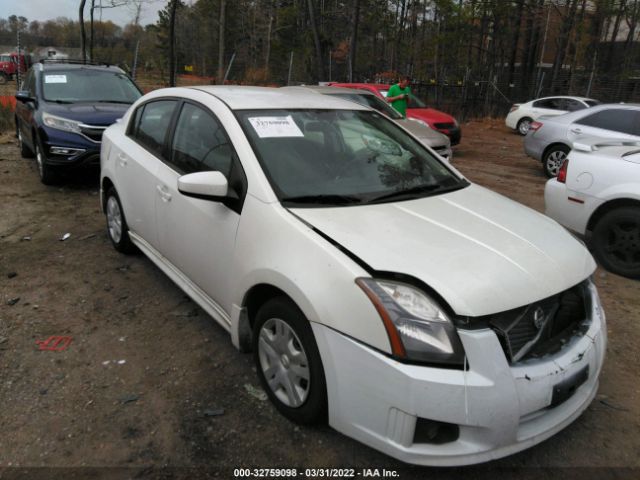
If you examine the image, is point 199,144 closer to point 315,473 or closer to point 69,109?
point 315,473

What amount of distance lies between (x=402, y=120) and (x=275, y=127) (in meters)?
7.13

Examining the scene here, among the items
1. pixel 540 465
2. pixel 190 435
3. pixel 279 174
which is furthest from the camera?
pixel 279 174

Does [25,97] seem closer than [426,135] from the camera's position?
Yes

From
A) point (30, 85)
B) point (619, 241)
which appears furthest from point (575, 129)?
point (30, 85)

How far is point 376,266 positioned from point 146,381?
1691 mm

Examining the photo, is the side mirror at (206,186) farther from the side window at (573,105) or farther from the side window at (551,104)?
the side window at (551,104)

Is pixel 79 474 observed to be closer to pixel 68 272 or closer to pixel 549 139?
pixel 68 272

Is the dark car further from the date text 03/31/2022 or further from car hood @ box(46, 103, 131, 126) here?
the date text 03/31/2022

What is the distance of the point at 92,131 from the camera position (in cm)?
700

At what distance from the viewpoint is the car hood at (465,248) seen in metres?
2.20

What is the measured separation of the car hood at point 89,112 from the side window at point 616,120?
303 inches

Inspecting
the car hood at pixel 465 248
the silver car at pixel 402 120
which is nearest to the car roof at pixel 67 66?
the silver car at pixel 402 120

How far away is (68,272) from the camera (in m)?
4.63

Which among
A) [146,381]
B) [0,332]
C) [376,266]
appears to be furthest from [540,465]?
[0,332]
